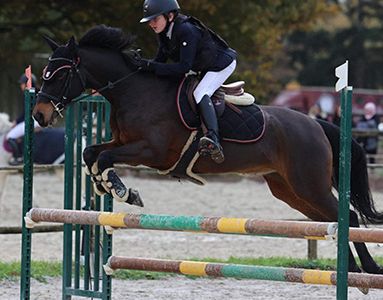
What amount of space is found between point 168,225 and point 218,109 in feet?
5.77

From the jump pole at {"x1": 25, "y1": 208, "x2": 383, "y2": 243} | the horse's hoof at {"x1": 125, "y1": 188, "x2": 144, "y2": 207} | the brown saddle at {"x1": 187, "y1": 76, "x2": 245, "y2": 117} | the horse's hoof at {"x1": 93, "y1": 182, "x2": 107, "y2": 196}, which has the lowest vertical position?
the jump pole at {"x1": 25, "y1": 208, "x2": 383, "y2": 243}

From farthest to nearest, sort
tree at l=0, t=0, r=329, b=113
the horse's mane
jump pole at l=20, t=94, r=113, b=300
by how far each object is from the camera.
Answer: tree at l=0, t=0, r=329, b=113, the horse's mane, jump pole at l=20, t=94, r=113, b=300

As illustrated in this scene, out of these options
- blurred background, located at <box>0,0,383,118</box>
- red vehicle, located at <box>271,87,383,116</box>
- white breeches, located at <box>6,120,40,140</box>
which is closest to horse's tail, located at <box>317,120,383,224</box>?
white breeches, located at <box>6,120,40,140</box>

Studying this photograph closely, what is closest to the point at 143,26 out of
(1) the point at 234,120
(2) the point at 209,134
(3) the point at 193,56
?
(1) the point at 234,120

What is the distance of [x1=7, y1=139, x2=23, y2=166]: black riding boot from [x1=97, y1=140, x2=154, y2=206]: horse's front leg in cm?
772

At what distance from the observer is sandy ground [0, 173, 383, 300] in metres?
Answer: 8.74

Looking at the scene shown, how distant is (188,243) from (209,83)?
4.96 metres

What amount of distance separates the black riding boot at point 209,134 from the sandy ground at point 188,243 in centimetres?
150

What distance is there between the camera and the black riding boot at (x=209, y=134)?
7.40 m

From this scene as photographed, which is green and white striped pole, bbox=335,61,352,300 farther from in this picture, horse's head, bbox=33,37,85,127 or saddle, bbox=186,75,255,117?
horse's head, bbox=33,37,85,127

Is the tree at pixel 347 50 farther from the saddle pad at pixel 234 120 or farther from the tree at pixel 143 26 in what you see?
the saddle pad at pixel 234 120

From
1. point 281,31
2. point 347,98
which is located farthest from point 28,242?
point 281,31

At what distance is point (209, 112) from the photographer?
24.6 feet

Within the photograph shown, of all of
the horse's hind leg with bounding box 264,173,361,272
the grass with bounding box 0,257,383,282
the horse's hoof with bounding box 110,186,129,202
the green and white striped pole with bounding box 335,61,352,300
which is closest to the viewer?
the green and white striped pole with bounding box 335,61,352,300
